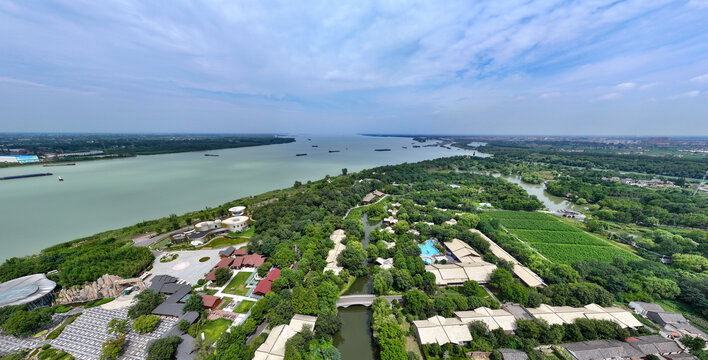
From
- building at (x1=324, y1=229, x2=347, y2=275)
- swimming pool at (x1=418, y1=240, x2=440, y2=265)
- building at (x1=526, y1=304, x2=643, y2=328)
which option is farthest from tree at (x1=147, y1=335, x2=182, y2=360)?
building at (x1=526, y1=304, x2=643, y2=328)

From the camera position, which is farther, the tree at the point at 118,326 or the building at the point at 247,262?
the building at the point at 247,262

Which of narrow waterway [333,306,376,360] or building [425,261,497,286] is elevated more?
building [425,261,497,286]

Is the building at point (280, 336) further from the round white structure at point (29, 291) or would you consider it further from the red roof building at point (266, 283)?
the round white structure at point (29, 291)

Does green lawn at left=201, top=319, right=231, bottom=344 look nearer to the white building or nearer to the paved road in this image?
the paved road

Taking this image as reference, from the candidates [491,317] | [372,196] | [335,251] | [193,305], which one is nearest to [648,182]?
[372,196]

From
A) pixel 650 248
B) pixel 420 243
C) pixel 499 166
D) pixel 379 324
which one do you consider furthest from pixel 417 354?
pixel 499 166

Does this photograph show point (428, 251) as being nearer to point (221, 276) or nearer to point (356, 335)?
point (356, 335)

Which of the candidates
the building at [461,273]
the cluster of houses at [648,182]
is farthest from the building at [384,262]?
the cluster of houses at [648,182]

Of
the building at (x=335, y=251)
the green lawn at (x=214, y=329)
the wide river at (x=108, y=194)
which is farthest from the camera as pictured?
the wide river at (x=108, y=194)
